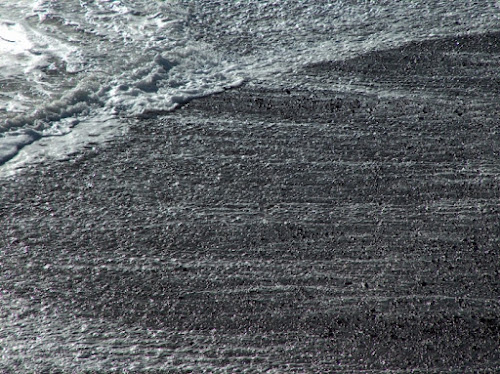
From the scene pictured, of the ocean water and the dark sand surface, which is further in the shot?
the ocean water

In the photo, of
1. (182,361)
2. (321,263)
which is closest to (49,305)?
(182,361)

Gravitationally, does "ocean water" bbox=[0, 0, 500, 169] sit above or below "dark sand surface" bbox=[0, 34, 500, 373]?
above

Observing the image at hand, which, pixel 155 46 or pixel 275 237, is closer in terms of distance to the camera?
pixel 275 237

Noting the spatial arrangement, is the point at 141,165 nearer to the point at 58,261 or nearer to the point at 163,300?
the point at 58,261

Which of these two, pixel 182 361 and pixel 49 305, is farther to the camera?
pixel 49 305
